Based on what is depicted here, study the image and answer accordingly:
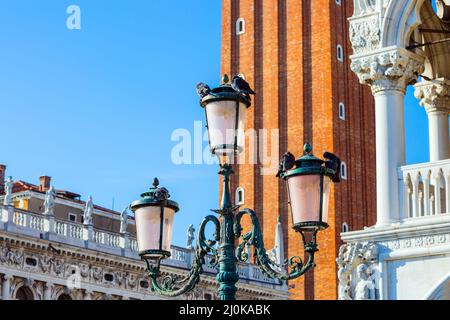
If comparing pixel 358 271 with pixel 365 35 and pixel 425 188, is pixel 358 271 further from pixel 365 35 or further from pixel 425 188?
pixel 365 35

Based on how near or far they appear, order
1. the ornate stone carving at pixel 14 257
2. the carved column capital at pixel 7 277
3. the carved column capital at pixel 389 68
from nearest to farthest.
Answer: the carved column capital at pixel 389 68 → the carved column capital at pixel 7 277 → the ornate stone carving at pixel 14 257

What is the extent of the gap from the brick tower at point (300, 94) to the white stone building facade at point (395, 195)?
104 feet

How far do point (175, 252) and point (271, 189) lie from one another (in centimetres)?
799

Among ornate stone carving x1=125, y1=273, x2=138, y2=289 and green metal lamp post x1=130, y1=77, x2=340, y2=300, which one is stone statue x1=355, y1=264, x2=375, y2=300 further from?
ornate stone carving x1=125, y1=273, x2=138, y2=289

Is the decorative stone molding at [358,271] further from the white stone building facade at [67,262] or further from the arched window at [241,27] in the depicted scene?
the arched window at [241,27]

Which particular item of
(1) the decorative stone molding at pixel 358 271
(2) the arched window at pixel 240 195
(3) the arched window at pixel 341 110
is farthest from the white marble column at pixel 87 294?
(1) the decorative stone molding at pixel 358 271

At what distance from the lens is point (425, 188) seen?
10508 millimetres

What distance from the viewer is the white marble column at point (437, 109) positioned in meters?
12.2

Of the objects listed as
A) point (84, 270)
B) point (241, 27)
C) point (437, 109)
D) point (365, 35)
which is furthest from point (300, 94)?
point (365, 35)

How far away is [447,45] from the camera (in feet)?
40.0

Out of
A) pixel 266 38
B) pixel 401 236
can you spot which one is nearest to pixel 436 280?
pixel 401 236

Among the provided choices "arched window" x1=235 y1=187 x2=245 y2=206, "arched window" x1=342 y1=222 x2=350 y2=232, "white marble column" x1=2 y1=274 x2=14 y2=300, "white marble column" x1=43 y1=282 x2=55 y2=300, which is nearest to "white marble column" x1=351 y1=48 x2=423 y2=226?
"white marble column" x1=2 y1=274 x2=14 y2=300

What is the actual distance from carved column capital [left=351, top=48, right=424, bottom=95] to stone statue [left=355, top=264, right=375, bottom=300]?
1642 mm

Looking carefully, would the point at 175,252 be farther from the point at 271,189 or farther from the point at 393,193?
the point at 393,193
